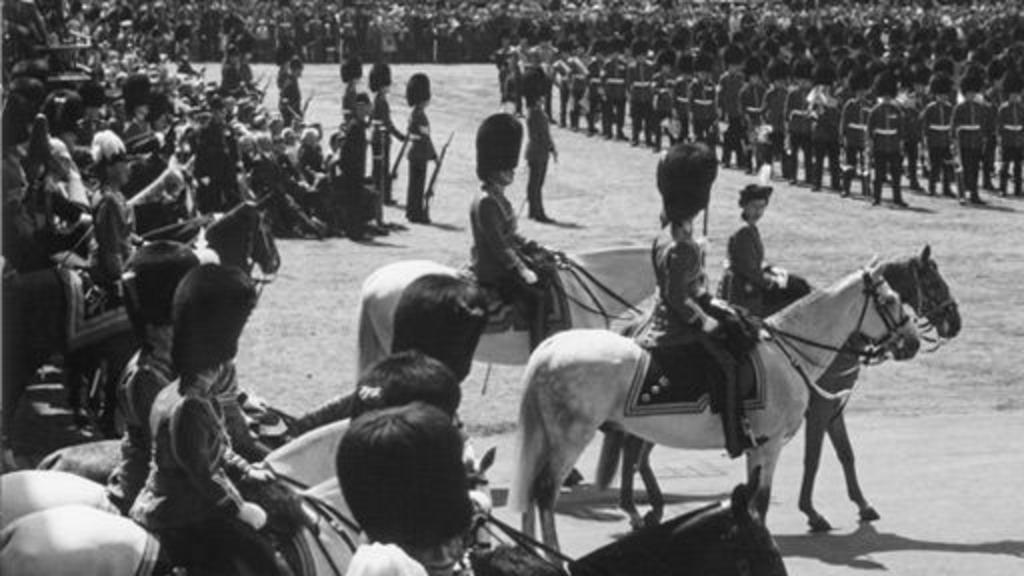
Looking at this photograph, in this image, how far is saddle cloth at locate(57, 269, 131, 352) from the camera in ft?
38.1

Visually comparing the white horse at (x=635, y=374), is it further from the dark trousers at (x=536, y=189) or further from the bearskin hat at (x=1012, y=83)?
the bearskin hat at (x=1012, y=83)

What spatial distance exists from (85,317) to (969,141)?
1577 centimetres

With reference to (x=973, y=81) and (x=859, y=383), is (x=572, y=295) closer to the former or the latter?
(x=859, y=383)

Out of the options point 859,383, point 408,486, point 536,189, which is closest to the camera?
point 408,486

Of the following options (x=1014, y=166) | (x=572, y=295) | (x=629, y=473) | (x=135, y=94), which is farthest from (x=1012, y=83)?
(x=629, y=473)

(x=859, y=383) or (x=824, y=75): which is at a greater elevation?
(x=824, y=75)

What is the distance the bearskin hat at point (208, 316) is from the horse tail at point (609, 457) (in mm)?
4470

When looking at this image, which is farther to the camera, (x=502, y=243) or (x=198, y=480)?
(x=502, y=243)

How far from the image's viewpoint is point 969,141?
83.6 ft

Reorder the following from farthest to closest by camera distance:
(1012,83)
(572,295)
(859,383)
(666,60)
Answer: (666,60), (1012,83), (859,383), (572,295)

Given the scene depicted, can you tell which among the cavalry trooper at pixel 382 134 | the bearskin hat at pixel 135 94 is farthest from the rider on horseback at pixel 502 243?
the cavalry trooper at pixel 382 134

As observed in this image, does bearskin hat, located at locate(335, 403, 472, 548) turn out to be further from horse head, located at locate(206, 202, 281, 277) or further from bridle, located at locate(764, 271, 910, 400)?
bridle, located at locate(764, 271, 910, 400)

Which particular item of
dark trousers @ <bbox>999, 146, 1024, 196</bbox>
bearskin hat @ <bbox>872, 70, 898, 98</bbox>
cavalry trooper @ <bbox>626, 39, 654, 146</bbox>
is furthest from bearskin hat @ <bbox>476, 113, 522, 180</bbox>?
cavalry trooper @ <bbox>626, 39, 654, 146</bbox>

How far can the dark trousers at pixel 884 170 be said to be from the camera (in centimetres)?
2495
